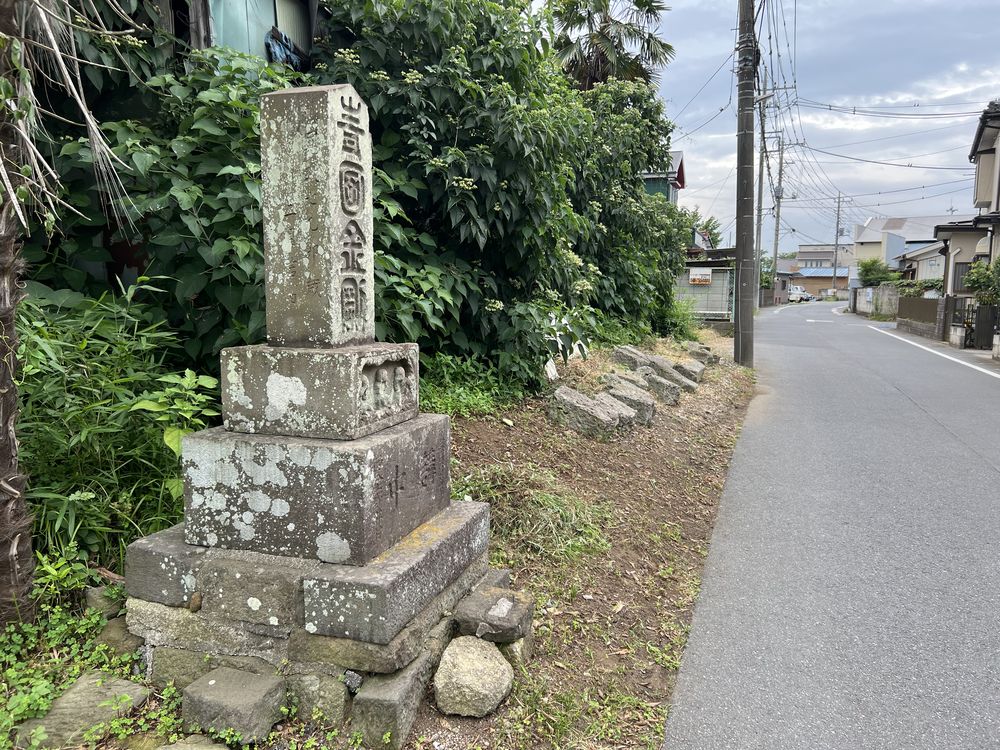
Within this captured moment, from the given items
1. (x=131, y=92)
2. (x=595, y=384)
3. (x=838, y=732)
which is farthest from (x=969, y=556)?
(x=131, y=92)

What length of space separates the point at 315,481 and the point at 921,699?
279 cm

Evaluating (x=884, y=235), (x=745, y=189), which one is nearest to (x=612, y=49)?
(x=745, y=189)

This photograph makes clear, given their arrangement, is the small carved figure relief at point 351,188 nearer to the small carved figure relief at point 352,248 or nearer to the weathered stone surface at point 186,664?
the small carved figure relief at point 352,248

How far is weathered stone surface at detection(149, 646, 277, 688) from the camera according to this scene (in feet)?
8.61

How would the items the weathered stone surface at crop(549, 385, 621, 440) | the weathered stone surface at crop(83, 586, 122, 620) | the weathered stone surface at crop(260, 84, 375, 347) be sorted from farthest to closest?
the weathered stone surface at crop(549, 385, 621, 440) → the weathered stone surface at crop(83, 586, 122, 620) → the weathered stone surface at crop(260, 84, 375, 347)

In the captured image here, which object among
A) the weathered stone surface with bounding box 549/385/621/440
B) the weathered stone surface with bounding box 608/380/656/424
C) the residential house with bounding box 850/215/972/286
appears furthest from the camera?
the residential house with bounding box 850/215/972/286

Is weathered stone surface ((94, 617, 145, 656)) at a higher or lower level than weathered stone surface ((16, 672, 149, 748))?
higher

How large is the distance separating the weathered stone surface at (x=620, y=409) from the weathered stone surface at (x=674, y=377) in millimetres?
2051

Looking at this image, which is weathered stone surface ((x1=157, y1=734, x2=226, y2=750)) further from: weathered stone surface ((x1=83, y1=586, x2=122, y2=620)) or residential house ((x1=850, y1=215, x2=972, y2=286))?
residential house ((x1=850, y1=215, x2=972, y2=286))

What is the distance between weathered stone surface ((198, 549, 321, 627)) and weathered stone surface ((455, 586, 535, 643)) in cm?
71

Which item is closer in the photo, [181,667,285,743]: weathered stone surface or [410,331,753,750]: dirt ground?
[181,667,285,743]: weathered stone surface

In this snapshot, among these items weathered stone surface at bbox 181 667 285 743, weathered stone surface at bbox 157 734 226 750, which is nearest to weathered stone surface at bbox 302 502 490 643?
weathered stone surface at bbox 181 667 285 743

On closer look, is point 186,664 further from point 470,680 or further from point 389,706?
point 470,680

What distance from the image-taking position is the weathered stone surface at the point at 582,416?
19.9ft
